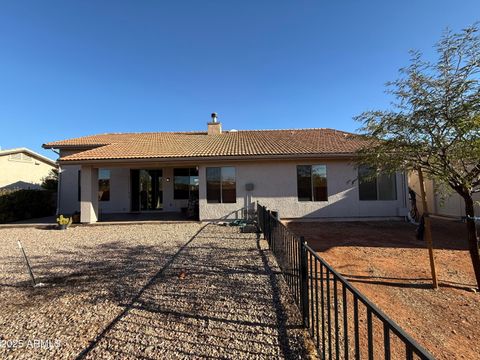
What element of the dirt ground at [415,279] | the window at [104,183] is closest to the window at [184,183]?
the window at [104,183]

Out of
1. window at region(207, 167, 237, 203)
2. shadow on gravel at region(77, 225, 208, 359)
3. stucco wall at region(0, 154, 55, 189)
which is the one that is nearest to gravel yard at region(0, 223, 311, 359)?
shadow on gravel at region(77, 225, 208, 359)

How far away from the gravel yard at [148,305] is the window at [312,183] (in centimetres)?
527

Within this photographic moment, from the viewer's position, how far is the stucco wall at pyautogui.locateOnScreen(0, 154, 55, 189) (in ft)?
57.0

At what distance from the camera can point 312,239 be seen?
789cm

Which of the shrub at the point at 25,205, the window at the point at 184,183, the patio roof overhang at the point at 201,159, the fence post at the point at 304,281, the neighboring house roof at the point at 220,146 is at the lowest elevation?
the fence post at the point at 304,281

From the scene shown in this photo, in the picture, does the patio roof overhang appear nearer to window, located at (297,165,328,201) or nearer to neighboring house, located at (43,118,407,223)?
neighboring house, located at (43,118,407,223)

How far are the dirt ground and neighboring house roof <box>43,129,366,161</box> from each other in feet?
11.1

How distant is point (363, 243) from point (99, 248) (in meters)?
7.59

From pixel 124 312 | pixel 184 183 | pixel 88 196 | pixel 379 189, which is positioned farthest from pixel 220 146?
pixel 124 312

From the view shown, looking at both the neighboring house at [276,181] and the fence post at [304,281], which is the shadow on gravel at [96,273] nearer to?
the fence post at [304,281]

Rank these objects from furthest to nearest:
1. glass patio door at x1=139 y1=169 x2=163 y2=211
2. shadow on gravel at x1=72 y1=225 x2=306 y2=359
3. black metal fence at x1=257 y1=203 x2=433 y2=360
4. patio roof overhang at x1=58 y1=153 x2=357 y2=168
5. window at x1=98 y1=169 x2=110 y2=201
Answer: glass patio door at x1=139 y1=169 x2=163 y2=211 → window at x1=98 y1=169 x2=110 y2=201 → patio roof overhang at x1=58 y1=153 x2=357 y2=168 → shadow on gravel at x1=72 y1=225 x2=306 y2=359 → black metal fence at x1=257 y1=203 x2=433 y2=360

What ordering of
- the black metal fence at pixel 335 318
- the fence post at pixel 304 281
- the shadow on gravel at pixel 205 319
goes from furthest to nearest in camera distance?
the fence post at pixel 304 281 → the shadow on gravel at pixel 205 319 → the black metal fence at pixel 335 318

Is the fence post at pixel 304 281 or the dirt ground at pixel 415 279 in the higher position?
the fence post at pixel 304 281

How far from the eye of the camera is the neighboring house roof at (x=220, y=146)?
11.1 m
